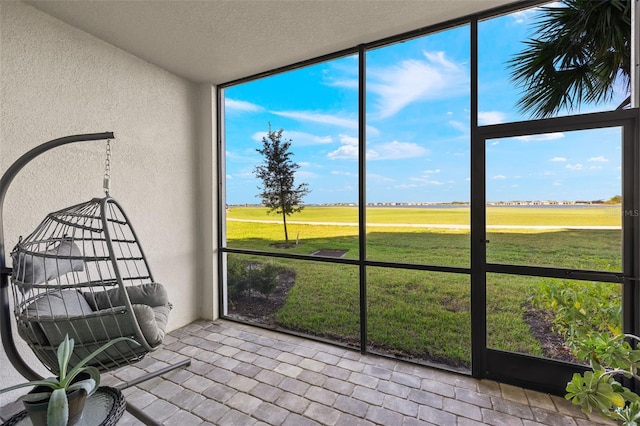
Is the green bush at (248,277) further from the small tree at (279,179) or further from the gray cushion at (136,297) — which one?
the gray cushion at (136,297)

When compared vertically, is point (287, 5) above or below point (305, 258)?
above

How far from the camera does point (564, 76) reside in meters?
2.01

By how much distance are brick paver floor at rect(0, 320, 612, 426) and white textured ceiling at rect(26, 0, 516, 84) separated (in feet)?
9.16

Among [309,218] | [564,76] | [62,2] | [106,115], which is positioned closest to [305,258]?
[309,218]

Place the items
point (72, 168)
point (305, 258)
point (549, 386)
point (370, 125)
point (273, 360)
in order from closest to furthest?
point (549, 386) < point (72, 168) < point (273, 360) < point (370, 125) < point (305, 258)

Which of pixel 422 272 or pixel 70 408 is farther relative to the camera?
pixel 422 272

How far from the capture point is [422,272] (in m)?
2.55

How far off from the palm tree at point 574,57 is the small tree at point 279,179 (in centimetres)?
209

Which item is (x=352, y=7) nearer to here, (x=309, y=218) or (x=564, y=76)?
(x=564, y=76)

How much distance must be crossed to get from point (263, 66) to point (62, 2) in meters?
1.57

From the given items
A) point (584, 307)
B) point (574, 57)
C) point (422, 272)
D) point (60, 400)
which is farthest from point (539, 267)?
point (60, 400)

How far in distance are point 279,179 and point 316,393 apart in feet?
6.83

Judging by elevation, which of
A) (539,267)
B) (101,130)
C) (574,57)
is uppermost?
(574,57)

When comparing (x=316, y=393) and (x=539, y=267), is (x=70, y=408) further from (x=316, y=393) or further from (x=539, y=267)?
(x=539, y=267)
